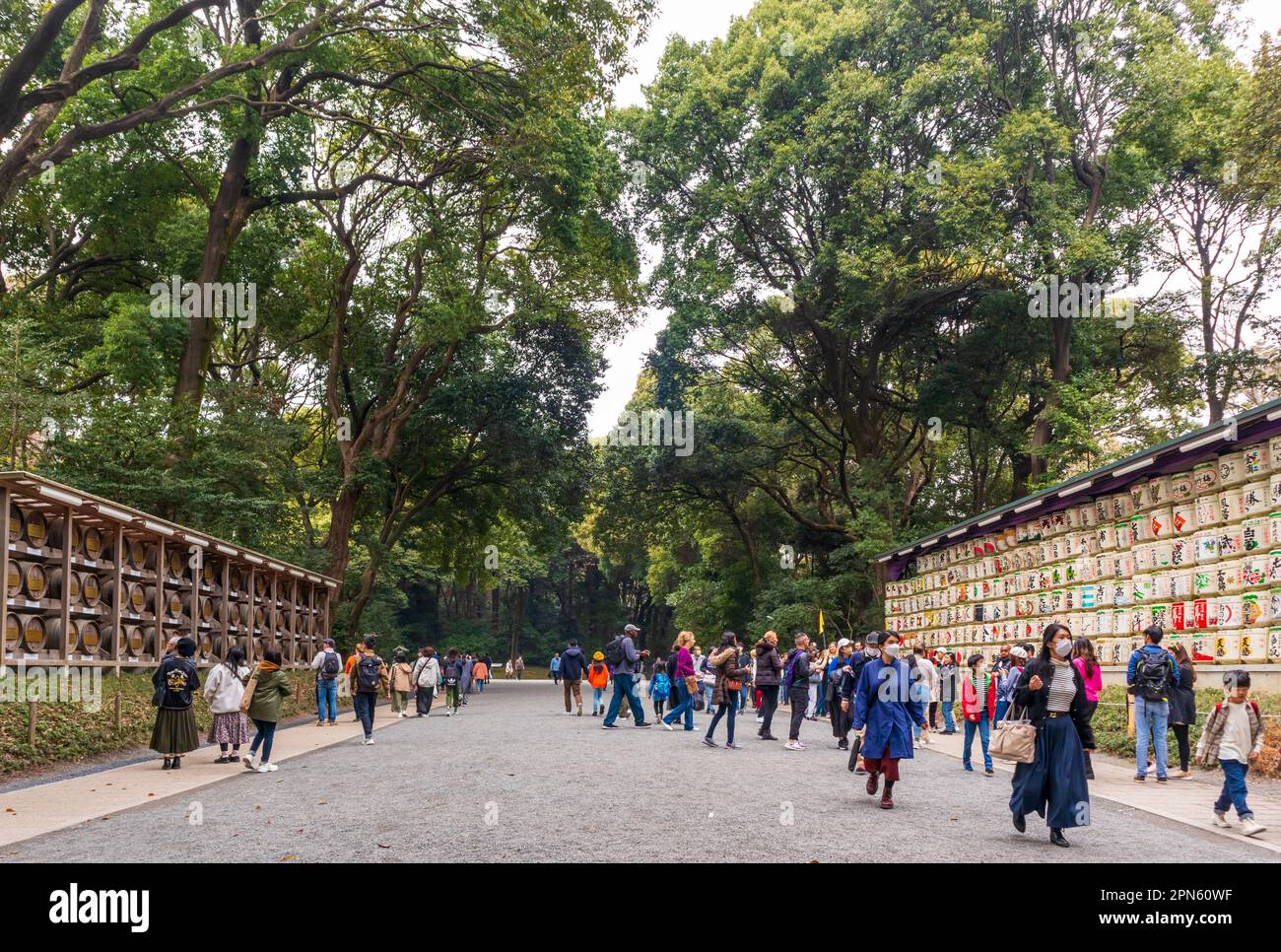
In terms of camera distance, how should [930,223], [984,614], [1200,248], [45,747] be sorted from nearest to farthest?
[45,747], [984,614], [930,223], [1200,248]

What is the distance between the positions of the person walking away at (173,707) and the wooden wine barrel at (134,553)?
83.5 inches

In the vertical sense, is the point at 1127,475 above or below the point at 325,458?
below

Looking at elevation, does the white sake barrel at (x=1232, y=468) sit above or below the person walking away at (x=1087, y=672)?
above

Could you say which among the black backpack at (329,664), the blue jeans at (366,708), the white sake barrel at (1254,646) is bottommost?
the blue jeans at (366,708)

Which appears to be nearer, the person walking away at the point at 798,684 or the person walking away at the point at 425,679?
the person walking away at the point at 798,684

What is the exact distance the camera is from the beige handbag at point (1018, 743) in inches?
302

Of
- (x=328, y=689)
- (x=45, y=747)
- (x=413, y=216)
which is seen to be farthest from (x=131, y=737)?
(x=413, y=216)

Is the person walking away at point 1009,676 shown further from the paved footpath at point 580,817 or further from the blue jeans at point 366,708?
the blue jeans at point 366,708

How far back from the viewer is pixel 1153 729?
1188 cm

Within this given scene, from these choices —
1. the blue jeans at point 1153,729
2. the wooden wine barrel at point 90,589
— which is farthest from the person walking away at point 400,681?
the blue jeans at point 1153,729

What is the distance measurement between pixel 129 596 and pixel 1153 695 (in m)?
13.3

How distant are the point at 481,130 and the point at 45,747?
1426cm
